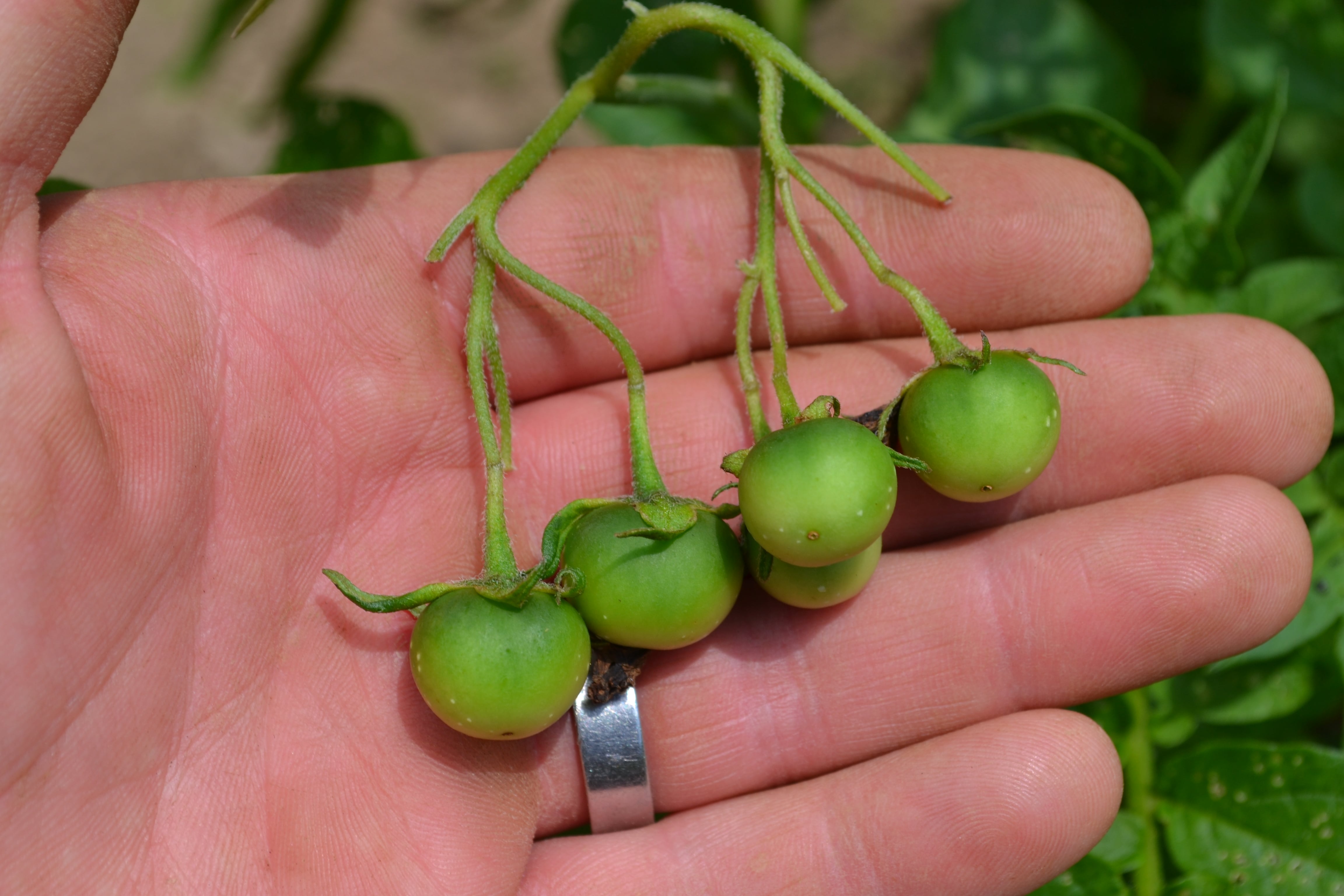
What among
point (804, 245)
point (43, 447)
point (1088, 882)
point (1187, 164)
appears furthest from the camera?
point (1187, 164)

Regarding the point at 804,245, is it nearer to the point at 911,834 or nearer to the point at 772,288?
the point at 772,288

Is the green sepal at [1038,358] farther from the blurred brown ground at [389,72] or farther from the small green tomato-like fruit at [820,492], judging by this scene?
the blurred brown ground at [389,72]

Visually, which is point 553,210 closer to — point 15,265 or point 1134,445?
point 15,265

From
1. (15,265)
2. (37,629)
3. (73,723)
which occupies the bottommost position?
(73,723)

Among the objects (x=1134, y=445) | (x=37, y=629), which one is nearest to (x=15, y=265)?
(x=37, y=629)

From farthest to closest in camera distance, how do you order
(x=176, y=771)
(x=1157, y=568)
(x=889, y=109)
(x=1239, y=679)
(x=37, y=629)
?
(x=889, y=109) → (x=1239, y=679) → (x=1157, y=568) → (x=176, y=771) → (x=37, y=629)

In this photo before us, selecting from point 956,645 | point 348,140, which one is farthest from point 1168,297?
point 348,140

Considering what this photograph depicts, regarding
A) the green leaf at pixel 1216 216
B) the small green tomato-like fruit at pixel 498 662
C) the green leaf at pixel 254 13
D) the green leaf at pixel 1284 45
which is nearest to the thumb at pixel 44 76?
the green leaf at pixel 254 13
